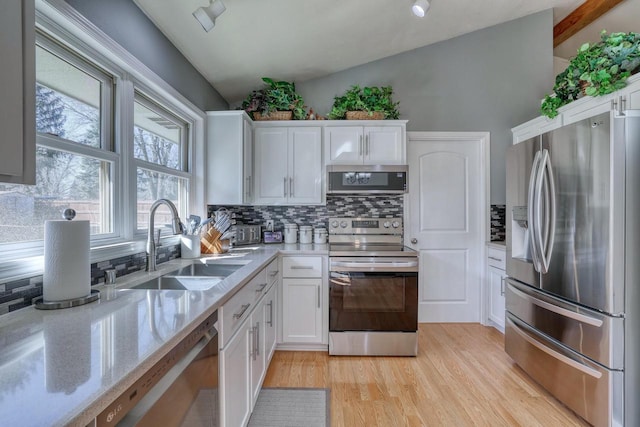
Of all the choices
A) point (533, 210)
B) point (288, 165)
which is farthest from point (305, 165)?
point (533, 210)

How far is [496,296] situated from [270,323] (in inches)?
89.4

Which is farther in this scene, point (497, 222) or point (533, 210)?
point (497, 222)

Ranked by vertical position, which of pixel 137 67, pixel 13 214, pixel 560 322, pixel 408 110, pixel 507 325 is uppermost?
pixel 408 110

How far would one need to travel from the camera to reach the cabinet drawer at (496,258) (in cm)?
286

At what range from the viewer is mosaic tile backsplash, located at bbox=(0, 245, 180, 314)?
1.00 m

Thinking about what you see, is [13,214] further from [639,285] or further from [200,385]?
[639,285]

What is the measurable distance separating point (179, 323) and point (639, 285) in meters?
2.08

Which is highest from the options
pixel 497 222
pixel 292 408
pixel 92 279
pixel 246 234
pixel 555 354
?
pixel 497 222

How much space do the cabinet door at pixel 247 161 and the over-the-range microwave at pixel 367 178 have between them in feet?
2.41

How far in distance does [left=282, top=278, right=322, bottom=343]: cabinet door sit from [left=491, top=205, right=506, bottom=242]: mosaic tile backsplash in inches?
79.7

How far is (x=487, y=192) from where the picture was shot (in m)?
3.18

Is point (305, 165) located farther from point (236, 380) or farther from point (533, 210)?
point (236, 380)

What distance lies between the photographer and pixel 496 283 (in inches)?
118

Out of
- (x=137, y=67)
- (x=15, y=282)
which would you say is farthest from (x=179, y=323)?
(x=137, y=67)
